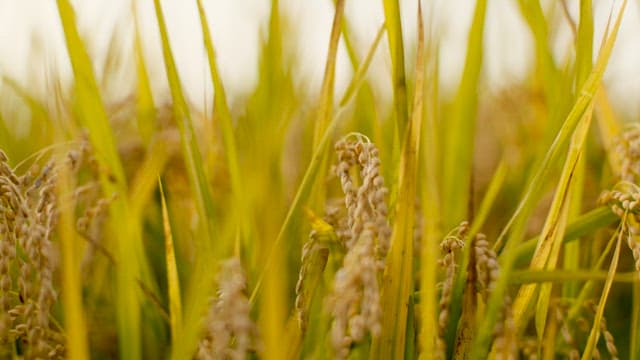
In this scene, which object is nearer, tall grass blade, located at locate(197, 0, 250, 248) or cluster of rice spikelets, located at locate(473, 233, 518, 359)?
cluster of rice spikelets, located at locate(473, 233, 518, 359)

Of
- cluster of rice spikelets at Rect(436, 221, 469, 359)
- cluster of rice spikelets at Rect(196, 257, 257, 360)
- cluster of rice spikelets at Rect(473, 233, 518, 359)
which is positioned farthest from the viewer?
cluster of rice spikelets at Rect(436, 221, 469, 359)

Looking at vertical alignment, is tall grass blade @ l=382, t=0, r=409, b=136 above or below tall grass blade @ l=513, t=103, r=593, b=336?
above

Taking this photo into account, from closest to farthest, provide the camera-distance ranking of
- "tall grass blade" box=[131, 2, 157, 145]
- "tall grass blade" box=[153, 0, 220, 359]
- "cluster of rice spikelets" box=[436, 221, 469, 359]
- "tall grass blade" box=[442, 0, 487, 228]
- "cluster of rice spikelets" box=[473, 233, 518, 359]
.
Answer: "cluster of rice spikelets" box=[473, 233, 518, 359]
"cluster of rice spikelets" box=[436, 221, 469, 359]
"tall grass blade" box=[153, 0, 220, 359]
"tall grass blade" box=[442, 0, 487, 228]
"tall grass blade" box=[131, 2, 157, 145]

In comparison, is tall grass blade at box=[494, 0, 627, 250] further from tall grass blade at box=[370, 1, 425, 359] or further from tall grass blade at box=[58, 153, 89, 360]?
tall grass blade at box=[58, 153, 89, 360]

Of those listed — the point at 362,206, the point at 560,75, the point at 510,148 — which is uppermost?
the point at 560,75

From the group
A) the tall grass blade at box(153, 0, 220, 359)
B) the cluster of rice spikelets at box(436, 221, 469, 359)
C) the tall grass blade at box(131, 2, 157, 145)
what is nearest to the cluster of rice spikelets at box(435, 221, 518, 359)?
the cluster of rice spikelets at box(436, 221, 469, 359)

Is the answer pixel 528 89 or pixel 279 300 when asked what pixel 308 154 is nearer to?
pixel 279 300

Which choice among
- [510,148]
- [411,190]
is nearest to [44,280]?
[411,190]

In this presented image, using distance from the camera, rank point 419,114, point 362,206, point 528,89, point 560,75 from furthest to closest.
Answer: point 528,89
point 560,75
point 419,114
point 362,206
